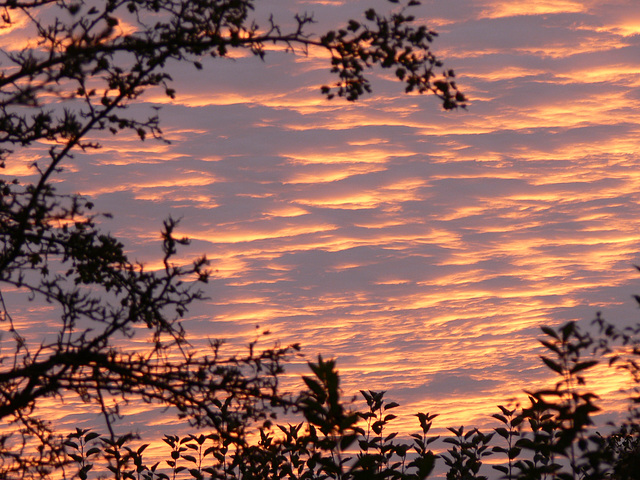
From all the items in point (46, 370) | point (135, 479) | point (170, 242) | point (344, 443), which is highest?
point (170, 242)

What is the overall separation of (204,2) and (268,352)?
3360 mm

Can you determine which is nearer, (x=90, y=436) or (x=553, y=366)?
(x=553, y=366)

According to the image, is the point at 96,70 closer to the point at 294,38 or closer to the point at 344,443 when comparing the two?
the point at 294,38

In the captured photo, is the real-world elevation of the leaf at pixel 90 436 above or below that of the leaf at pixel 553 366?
below

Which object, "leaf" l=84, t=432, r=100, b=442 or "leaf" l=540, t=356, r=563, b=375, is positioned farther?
"leaf" l=84, t=432, r=100, b=442

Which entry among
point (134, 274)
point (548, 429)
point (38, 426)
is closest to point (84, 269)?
point (134, 274)

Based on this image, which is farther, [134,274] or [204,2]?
[134,274]

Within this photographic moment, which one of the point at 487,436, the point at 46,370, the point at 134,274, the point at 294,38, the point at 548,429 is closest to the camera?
the point at 46,370

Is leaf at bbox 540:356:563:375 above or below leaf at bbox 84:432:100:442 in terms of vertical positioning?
above

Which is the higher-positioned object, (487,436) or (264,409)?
(264,409)

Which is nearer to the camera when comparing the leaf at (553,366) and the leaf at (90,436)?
the leaf at (553,366)

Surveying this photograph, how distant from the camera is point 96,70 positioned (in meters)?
7.66

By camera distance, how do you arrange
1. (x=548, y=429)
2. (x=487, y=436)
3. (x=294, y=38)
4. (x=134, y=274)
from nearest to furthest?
(x=294, y=38)
(x=134, y=274)
(x=548, y=429)
(x=487, y=436)

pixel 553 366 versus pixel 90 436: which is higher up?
pixel 553 366
